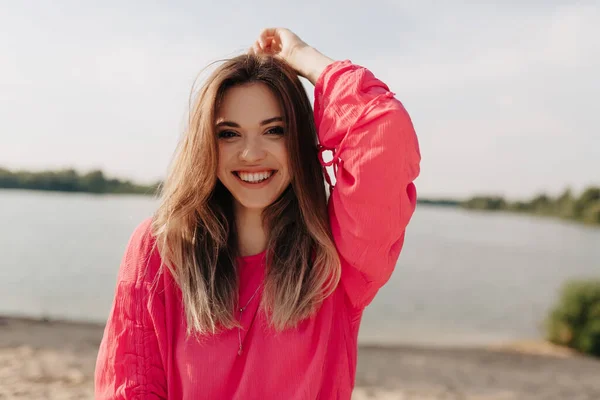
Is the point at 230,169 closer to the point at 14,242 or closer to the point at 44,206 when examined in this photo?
the point at 14,242

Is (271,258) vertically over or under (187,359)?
over

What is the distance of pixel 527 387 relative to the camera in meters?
6.20

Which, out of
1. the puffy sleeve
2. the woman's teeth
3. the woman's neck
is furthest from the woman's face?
the puffy sleeve

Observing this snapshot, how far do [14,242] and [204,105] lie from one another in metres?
15.3

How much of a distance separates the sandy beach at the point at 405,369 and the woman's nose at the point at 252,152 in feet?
11.9

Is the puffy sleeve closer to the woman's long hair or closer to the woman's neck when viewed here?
the woman's long hair

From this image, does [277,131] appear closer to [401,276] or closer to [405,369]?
[405,369]

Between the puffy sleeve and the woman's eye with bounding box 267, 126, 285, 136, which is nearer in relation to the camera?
the puffy sleeve

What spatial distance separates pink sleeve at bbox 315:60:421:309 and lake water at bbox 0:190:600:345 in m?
0.74

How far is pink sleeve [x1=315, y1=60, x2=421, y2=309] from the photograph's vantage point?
5.04ft

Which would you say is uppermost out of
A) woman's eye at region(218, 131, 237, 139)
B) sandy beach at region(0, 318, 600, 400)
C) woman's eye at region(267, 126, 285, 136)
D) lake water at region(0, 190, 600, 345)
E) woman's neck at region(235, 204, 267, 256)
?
woman's eye at region(267, 126, 285, 136)

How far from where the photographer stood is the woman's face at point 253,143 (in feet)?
5.65

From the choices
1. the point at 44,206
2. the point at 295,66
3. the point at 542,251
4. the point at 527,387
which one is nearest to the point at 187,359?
the point at 295,66

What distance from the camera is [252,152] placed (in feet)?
5.54
